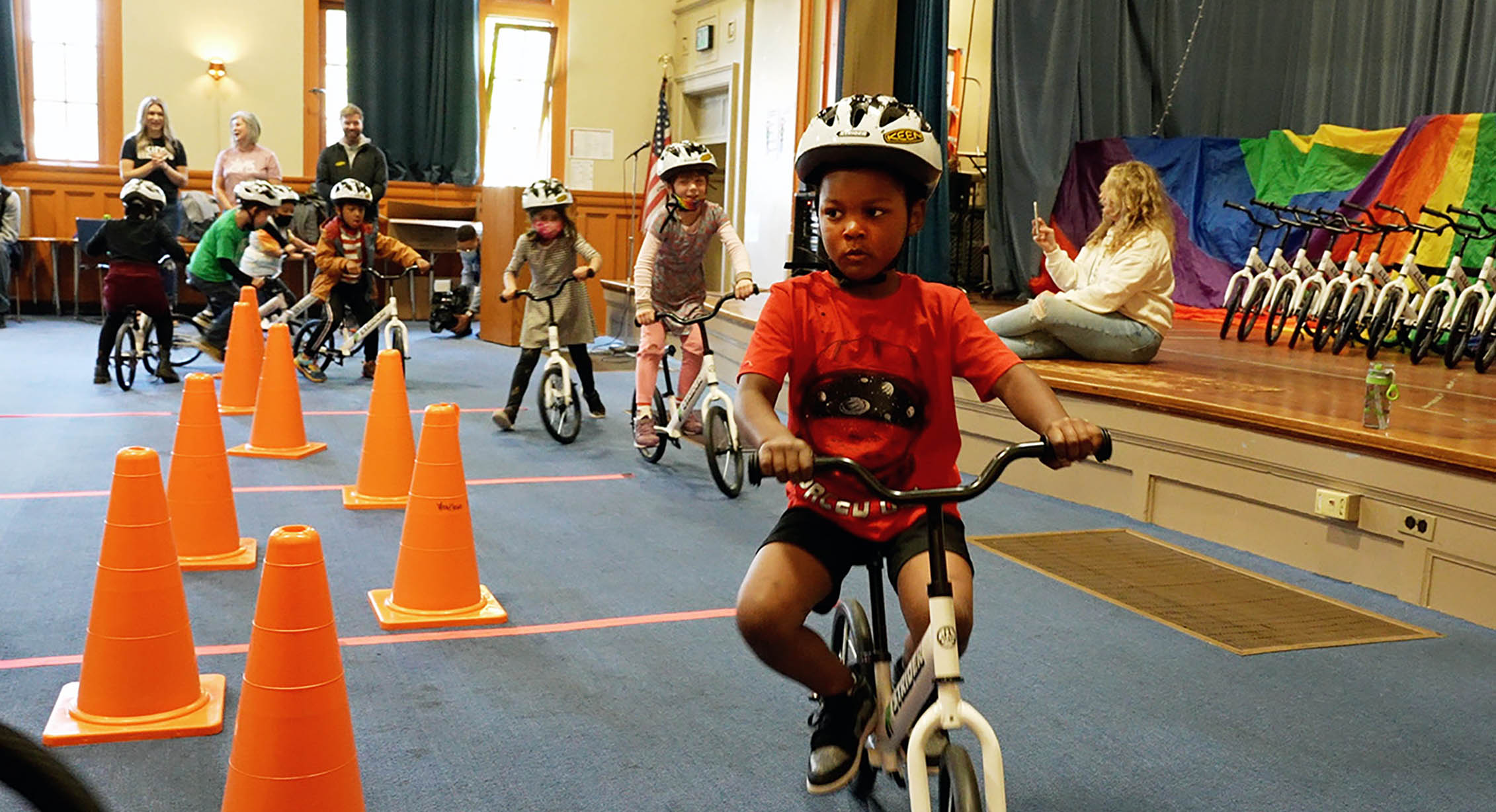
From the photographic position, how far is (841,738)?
7.51ft

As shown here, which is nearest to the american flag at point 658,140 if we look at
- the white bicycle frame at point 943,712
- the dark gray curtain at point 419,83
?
the dark gray curtain at point 419,83

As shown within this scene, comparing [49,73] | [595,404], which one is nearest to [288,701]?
[595,404]

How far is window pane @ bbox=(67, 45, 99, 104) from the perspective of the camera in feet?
40.3

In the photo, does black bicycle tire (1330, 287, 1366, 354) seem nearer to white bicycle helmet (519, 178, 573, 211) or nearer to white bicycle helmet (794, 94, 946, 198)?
white bicycle helmet (519, 178, 573, 211)

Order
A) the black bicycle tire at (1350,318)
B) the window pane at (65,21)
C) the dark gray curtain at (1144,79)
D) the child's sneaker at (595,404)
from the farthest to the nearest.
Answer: the window pane at (65,21) < the dark gray curtain at (1144,79) < the black bicycle tire at (1350,318) < the child's sneaker at (595,404)

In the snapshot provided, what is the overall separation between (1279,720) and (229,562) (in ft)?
9.67

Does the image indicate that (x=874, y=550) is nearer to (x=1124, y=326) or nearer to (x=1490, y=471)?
(x=1490, y=471)

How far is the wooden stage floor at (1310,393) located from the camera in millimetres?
4066

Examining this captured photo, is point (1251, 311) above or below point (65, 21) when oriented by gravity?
below

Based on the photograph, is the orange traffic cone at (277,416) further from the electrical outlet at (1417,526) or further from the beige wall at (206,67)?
the beige wall at (206,67)

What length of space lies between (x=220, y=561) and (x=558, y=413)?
2695mm

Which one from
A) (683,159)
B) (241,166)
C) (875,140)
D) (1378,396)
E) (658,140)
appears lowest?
(1378,396)

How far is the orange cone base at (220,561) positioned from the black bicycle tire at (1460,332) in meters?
6.23

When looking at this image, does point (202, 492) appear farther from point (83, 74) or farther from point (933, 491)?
point (83, 74)
